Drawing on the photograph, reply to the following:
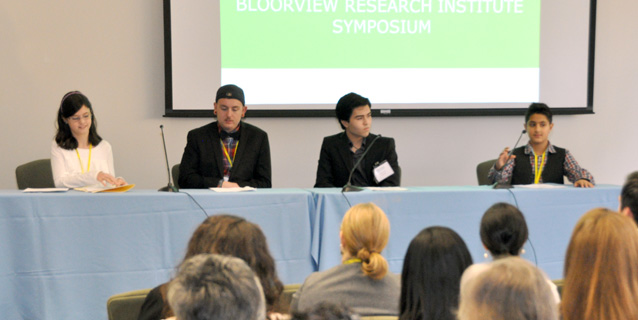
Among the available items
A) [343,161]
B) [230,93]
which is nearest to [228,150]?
[230,93]

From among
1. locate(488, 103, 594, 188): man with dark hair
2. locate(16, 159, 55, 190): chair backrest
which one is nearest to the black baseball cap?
locate(16, 159, 55, 190): chair backrest

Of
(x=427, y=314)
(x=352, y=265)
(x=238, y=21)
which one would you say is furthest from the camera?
(x=238, y=21)

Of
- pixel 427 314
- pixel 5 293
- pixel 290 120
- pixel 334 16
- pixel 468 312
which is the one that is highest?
pixel 334 16

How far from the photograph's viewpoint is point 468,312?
3.68ft

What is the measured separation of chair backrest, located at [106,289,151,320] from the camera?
1.69 meters

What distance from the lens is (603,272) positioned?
1338 mm

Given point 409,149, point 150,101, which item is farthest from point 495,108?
point 150,101

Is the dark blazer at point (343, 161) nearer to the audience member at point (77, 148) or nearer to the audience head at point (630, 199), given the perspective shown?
the audience member at point (77, 148)

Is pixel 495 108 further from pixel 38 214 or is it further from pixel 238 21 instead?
pixel 38 214

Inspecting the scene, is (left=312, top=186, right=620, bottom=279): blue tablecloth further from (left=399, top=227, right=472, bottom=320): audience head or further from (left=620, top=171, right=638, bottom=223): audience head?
(left=399, top=227, right=472, bottom=320): audience head

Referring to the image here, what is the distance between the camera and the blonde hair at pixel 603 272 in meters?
1.31

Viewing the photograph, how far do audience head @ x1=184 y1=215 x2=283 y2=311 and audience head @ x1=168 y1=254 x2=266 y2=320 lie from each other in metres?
0.45

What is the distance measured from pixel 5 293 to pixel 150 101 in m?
2.11

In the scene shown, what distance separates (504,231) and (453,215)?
3.82 ft
